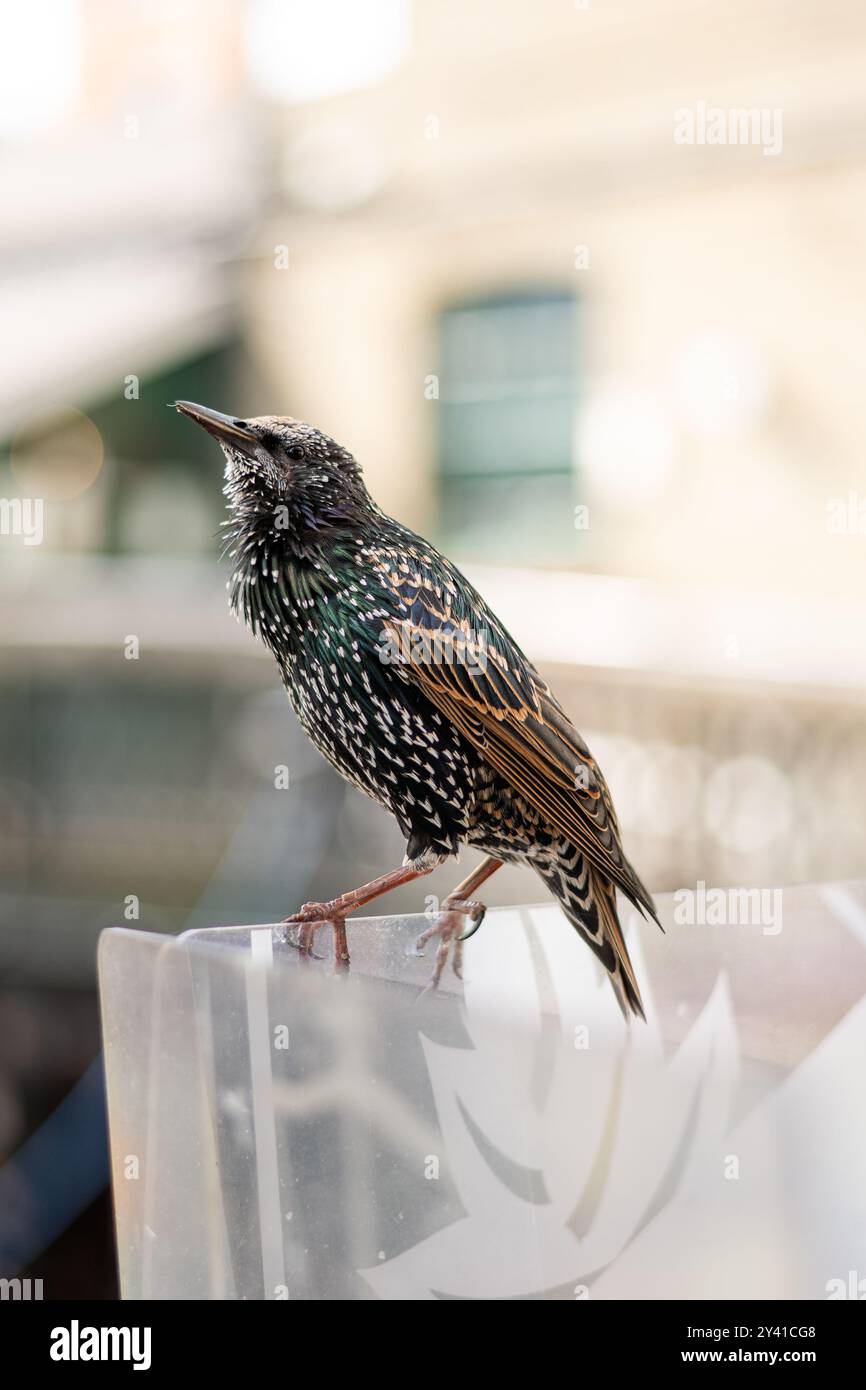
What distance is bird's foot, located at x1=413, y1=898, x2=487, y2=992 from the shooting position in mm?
1908

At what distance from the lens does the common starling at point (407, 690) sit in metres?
1.74

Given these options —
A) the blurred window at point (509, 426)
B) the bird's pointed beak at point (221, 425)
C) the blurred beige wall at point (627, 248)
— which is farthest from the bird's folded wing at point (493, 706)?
the blurred window at point (509, 426)

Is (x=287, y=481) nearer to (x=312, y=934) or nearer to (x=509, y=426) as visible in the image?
(x=312, y=934)

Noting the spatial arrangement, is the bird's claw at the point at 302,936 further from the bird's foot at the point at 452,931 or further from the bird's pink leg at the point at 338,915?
the bird's foot at the point at 452,931

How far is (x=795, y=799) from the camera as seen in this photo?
5.20 meters

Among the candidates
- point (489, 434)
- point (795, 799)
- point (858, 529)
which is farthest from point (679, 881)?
point (489, 434)

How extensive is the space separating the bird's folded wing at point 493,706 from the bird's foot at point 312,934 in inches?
11.5

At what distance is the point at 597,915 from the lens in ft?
6.05

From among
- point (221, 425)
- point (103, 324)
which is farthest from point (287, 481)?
point (103, 324)

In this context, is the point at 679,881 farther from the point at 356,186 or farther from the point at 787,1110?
the point at 356,186

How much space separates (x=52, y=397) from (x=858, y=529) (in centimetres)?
364

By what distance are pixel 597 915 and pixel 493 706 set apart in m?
0.31

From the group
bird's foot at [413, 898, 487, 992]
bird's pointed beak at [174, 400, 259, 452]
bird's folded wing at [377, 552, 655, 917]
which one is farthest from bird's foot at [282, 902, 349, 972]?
bird's pointed beak at [174, 400, 259, 452]

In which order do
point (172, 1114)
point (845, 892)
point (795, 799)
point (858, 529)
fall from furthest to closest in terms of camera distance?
1. point (858, 529)
2. point (795, 799)
3. point (845, 892)
4. point (172, 1114)
